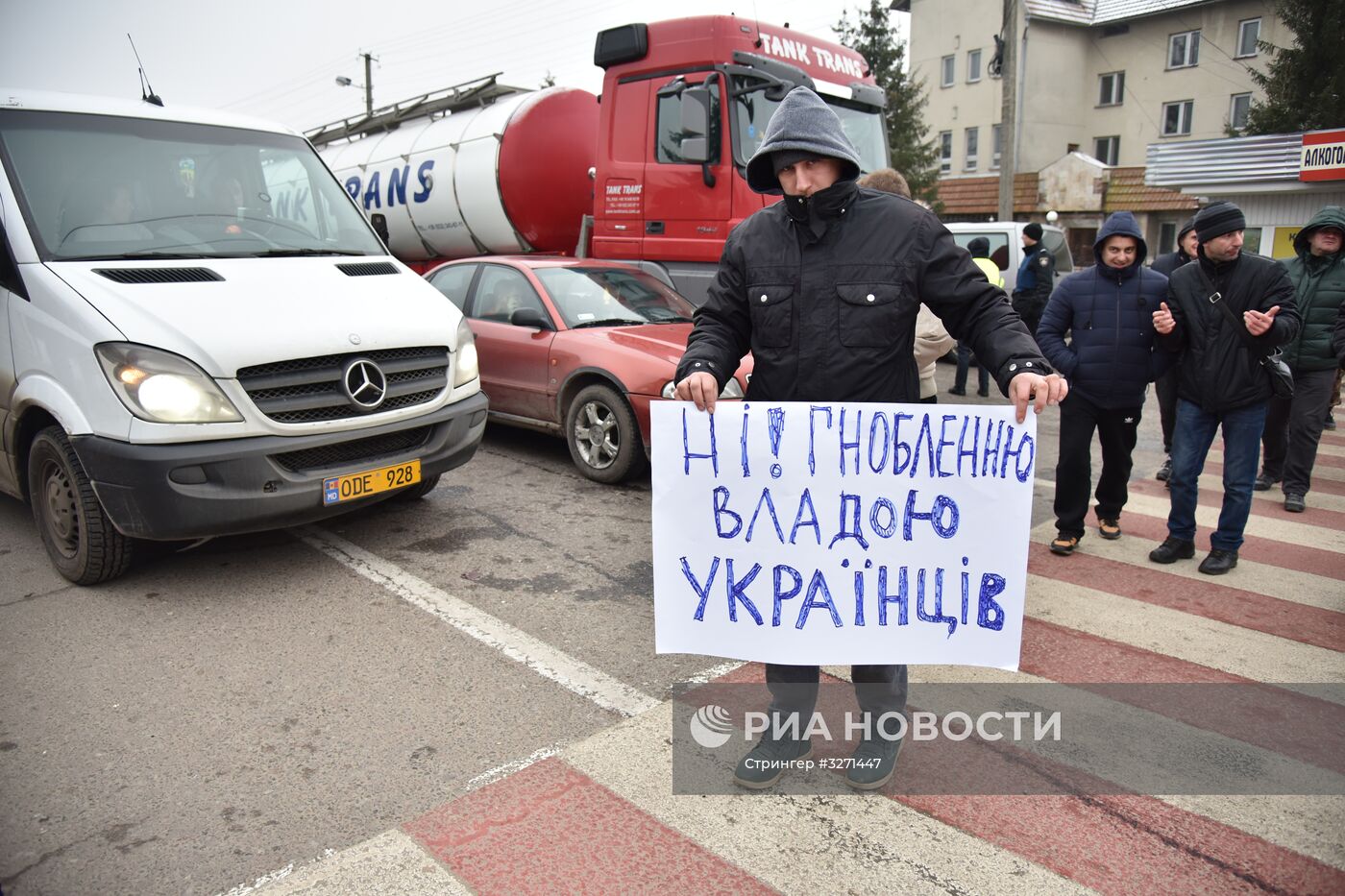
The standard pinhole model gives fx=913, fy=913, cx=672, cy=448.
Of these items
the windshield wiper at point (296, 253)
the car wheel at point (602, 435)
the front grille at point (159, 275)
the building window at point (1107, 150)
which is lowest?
the car wheel at point (602, 435)

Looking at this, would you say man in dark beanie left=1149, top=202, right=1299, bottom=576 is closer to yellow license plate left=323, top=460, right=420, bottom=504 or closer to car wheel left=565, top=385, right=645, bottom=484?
car wheel left=565, top=385, right=645, bottom=484

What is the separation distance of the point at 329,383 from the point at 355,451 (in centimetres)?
38

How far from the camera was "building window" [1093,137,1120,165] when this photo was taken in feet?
119

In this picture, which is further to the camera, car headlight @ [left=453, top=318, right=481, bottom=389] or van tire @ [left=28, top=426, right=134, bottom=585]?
car headlight @ [left=453, top=318, right=481, bottom=389]

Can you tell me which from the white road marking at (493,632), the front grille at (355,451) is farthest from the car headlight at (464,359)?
the white road marking at (493,632)

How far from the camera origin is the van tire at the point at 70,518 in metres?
4.33

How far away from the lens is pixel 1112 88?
3603 centimetres

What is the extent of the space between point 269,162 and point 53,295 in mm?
1872

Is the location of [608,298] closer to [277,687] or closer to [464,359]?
[464,359]

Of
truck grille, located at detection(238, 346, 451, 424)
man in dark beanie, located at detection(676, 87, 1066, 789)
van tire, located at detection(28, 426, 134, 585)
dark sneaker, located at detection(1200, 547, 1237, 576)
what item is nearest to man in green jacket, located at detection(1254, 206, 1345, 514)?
dark sneaker, located at detection(1200, 547, 1237, 576)

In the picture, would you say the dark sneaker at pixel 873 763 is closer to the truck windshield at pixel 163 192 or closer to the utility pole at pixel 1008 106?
the truck windshield at pixel 163 192

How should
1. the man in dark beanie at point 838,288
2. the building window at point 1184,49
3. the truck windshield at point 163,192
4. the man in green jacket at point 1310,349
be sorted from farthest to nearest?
the building window at point 1184,49
the man in green jacket at point 1310,349
the truck windshield at point 163,192
the man in dark beanie at point 838,288

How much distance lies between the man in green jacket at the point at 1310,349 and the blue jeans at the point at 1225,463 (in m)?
1.52

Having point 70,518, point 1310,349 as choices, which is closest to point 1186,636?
point 1310,349
